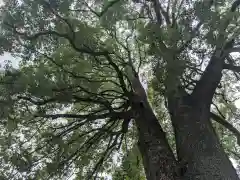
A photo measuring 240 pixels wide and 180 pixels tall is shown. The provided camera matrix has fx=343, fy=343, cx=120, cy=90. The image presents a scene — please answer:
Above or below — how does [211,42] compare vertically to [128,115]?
above

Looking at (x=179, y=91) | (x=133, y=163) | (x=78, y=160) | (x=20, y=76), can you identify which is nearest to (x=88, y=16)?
(x=20, y=76)

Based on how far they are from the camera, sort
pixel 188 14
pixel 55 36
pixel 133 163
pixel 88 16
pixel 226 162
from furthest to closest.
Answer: pixel 133 163, pixel 88 16, pixel 55 36, pixel 188 14, pixel 226 162

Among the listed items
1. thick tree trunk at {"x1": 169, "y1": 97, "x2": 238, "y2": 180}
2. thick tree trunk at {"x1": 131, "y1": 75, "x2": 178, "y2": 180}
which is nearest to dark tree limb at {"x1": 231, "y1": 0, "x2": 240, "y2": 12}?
thick tree trunk at {"x1": 169, "y1": 97, "x2": 238, "y2": 180}

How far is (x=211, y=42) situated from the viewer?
4.02 metres

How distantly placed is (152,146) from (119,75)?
1.13 meters

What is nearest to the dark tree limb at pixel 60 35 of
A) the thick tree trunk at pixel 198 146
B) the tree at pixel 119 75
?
the tree at pixel 119 75

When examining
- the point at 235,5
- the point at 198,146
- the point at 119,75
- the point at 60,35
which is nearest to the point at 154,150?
the point at 198,146

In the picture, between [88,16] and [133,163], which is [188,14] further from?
[133,163]

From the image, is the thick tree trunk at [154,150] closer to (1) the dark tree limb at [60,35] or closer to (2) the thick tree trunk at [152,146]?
(2) the thick tree trunk at [152,146]

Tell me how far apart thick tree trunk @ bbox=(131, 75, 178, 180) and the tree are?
12 mm

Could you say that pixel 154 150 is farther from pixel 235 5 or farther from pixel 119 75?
pixel 235 5

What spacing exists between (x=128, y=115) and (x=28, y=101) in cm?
134

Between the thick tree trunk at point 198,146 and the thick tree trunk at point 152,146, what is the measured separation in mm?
156

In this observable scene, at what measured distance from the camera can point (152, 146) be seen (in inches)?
163
